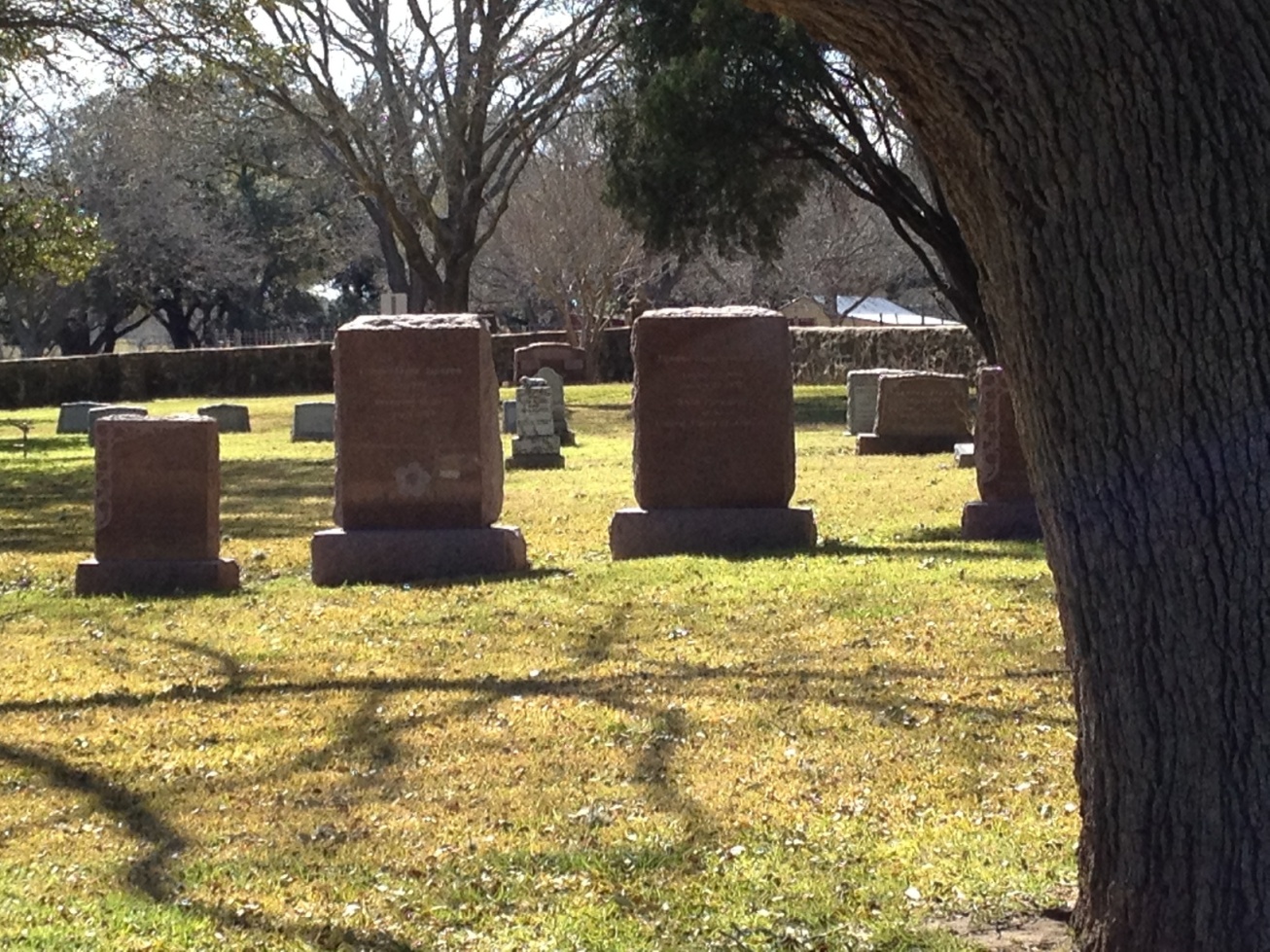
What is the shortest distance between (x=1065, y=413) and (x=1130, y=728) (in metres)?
0.69

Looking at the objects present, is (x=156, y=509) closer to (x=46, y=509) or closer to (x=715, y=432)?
(x=715, y=432)

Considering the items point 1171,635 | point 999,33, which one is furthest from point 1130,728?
point 999,33

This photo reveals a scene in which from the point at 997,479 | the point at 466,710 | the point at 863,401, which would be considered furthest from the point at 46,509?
the point at 863,401

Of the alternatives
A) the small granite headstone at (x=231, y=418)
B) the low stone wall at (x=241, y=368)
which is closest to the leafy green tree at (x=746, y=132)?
the small granite headstone at (x=231, y=418)

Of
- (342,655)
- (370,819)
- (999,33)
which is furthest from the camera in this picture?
(342,655)

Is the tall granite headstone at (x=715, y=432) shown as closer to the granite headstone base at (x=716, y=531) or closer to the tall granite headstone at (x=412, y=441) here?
the granite headstone base at (x=716, y=531)

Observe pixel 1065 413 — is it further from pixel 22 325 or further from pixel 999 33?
pixel 22 325

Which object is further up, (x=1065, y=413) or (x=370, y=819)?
(x=1065, y=413)

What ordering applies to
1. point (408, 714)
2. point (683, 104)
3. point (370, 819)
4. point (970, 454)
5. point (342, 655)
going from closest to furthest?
point (370, 819) → point (408, 714) → point (342, 655) → point (970, 454) → point (683, 104)

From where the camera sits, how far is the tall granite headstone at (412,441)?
1239 cm

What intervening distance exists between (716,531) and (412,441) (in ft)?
7.15

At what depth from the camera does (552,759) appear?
6.97 meters

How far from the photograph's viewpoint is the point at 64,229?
A: 22297 mm

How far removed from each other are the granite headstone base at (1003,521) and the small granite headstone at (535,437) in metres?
9.06
